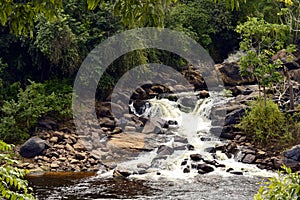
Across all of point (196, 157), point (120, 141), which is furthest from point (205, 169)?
point (120, 141)

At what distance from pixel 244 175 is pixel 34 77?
31.0ft

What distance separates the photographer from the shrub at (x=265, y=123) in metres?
12.7

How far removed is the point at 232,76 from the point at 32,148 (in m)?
9.71

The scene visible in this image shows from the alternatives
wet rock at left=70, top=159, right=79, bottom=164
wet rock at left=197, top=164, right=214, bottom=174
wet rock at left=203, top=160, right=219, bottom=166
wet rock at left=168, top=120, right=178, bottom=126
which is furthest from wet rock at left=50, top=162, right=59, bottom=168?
wet rock at left=168, top=120, right=178, bottom=126

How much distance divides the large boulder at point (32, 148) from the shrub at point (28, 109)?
730 millimetres

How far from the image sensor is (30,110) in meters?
13.5

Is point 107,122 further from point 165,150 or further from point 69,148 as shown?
point 165,150

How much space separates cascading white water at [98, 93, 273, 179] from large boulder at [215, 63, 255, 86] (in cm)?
177

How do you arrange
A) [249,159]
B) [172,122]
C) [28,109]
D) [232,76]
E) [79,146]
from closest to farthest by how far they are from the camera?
1. [249,159]
2. [79,146]
3. [28,109]
4. [172,122]
5. [232,76]

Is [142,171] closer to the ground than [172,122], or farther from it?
closer to the ground

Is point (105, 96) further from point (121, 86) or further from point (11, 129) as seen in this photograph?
point (11, 129)

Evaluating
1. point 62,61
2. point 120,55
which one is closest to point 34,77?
point 62,61

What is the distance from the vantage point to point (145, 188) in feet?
31.9

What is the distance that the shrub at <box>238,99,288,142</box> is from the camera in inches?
499
